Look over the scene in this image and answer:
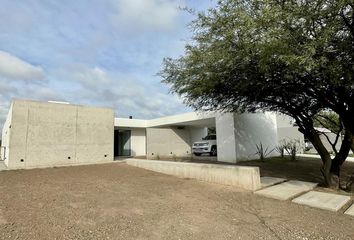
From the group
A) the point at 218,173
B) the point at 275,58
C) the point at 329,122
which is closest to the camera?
the point at 275,58

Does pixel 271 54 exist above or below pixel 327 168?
above

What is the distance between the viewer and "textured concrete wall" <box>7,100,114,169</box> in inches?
560

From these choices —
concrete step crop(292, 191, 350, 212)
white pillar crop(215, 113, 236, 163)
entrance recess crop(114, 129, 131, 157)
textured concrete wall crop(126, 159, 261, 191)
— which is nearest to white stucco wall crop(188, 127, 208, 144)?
entrance recess crop(114, 129, 131, 157)

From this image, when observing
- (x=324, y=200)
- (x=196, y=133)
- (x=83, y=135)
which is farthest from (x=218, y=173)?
(x=196, y=133)

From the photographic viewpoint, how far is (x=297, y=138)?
23.3m

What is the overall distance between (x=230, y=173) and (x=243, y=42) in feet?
14.8

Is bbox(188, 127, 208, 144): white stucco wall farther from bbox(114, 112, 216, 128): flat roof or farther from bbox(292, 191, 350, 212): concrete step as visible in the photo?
bbox(292, 191, 350, 212): concrete step

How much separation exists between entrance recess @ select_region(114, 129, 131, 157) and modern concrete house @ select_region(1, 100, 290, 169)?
265 cm

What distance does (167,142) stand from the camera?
2172cm

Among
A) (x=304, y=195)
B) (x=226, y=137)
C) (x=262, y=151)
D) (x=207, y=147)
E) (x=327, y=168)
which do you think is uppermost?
(x=226, y=137)

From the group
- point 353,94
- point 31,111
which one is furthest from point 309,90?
point 31,111

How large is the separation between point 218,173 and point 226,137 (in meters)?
7.83

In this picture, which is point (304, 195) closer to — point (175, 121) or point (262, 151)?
point (262, 151)

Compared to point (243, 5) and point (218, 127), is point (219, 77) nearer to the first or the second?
point (243, 5)
